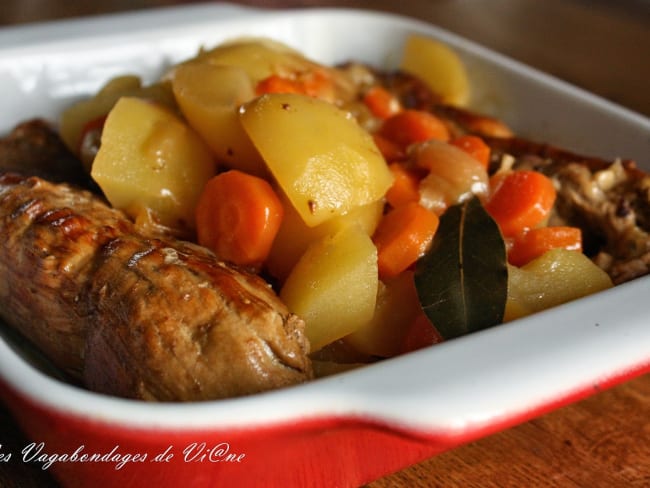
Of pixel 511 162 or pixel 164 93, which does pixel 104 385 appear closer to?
pixel 164 93

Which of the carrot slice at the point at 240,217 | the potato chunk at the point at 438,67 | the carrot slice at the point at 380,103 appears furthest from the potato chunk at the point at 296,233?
the potato chunk at the point at 438,67

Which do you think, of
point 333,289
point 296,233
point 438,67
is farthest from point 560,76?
point 333,289

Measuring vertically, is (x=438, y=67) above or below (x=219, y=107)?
below

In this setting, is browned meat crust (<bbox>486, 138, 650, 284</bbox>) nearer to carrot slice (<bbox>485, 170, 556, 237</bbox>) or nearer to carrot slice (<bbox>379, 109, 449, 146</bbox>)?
carrot slice (<bbox>485, 170, 556, 237</bbox>)

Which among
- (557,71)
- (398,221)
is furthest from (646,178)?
(557,71)

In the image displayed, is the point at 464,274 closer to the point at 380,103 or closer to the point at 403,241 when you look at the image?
the point at 403,241
